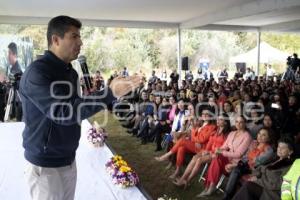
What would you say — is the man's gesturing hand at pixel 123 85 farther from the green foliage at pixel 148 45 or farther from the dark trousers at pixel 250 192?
the green foliage at pixel 148 45

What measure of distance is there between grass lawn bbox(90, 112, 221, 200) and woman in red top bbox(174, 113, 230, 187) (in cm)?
13

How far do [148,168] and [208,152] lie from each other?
1045 millimetres

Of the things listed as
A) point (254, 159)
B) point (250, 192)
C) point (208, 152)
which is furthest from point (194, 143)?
point (250, 192)

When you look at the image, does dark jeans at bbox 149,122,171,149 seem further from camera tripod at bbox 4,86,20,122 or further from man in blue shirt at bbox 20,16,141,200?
man in blue shirt at bbox 20,16,141,200

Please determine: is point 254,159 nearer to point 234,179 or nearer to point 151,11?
point 234,179

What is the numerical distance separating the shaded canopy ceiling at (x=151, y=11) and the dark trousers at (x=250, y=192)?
20.9ft

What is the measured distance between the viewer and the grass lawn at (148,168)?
4.06 metres

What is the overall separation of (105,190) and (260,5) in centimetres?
751

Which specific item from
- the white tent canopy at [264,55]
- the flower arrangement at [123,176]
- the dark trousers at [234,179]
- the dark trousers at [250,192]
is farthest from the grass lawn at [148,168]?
the white tent canopy at [264,55]

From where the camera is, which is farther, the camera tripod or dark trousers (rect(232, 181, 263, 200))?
the camera tripod

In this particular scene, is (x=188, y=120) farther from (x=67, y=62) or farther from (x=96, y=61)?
(x=96, y=61)

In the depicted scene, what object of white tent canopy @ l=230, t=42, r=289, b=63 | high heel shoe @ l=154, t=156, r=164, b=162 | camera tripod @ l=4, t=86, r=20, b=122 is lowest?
high heel shoe @ l=154, t=156, r=164, b=162

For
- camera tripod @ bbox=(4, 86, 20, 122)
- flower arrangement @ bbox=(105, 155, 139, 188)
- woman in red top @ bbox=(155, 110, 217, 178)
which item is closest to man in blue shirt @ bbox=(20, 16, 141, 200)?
flower arrangement @ bbox=(105, 155, 139, 188)

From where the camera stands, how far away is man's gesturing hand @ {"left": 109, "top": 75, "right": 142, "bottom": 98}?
128 centimetres
